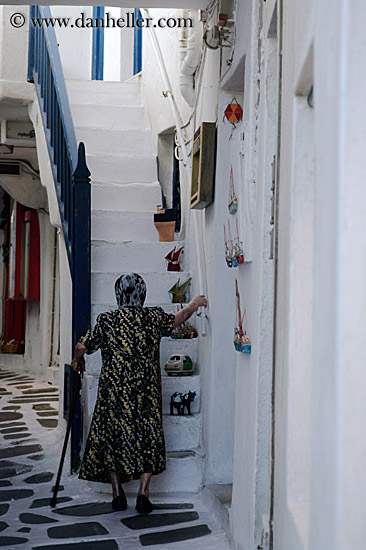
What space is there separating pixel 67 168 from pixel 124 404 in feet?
7.59

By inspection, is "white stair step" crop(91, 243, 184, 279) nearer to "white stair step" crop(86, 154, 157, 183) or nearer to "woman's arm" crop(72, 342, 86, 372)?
"white stair step" crop(86, 154, 157, 183)

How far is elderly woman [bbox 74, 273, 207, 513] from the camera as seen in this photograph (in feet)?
14.2

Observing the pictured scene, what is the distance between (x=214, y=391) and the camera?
4527mm

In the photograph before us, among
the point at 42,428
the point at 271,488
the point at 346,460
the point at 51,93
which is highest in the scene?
the point at 51,93

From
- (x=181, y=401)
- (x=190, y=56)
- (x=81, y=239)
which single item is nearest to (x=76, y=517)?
(x=181, y=401)

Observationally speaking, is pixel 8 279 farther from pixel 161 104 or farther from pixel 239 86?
pixel 239 86

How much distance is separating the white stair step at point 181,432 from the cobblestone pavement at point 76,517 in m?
0.34

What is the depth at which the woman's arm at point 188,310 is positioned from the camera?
14.9 ft

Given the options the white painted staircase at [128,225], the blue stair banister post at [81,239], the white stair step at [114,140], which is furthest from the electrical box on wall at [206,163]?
the white stair step at [114,140]

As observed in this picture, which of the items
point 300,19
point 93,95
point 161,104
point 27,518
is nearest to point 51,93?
point 161,104

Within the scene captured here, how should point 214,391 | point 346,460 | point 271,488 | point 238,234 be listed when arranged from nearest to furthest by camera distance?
point 346,460 → point 271,488 → point 238,234 → point 214,391

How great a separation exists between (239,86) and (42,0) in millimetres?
1373

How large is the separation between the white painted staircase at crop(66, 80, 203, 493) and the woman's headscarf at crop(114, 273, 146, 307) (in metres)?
0.76

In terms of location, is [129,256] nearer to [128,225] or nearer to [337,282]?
[128,225]
